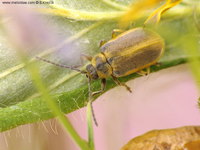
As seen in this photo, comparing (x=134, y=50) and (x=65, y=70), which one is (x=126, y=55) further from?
(x=65, y=70)

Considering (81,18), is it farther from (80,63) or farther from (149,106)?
(149,106)

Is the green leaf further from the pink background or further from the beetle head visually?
the pink background

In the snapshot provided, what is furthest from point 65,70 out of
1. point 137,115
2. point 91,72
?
point 137,115

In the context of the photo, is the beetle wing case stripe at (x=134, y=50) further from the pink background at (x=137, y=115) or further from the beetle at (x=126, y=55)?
the pink background at (x=137, y=115)

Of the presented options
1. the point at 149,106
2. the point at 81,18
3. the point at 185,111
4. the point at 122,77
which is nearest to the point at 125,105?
the point at 149,106

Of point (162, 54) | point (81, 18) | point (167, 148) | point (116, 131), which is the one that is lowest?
point (116, 131)

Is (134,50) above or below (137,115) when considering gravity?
above

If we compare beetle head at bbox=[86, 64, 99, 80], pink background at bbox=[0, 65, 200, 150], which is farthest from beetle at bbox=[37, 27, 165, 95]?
pink background at bbox=[0, 65, 200, 150]

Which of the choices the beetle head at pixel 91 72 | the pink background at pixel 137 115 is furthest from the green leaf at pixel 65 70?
the pink background at pixel 137 115
